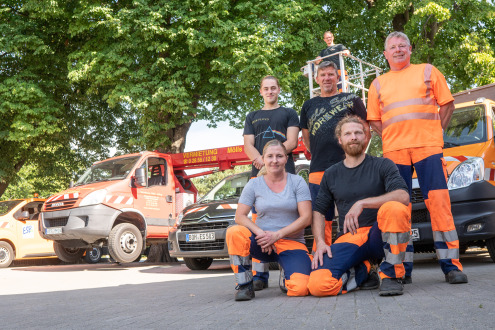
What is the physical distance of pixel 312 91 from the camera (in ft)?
36.2

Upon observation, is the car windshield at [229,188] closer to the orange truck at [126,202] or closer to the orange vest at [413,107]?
the orange truck at [126,202]

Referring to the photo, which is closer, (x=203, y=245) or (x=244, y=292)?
(x=244, y=292)

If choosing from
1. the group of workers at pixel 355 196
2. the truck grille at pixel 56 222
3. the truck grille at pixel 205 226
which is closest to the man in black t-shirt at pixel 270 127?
the group of workers at pixel 355 196

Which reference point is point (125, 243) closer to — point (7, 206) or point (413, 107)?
point (7, 206)

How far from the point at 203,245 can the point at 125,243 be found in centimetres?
284

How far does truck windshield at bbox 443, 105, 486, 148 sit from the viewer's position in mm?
6863

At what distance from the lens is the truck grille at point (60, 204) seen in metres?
10.8

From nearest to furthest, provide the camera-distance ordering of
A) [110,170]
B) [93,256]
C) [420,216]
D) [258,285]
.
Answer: [258,285] → [420,216] → [110,170] → [93,256]

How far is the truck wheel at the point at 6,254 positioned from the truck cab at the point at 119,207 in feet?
6.75

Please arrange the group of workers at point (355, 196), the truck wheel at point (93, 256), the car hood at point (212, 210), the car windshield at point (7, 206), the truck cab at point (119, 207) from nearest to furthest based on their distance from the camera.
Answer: the group of workers at point (355, 196) < the car hood at point (212, 210) < the truck cab at point (119, 207) < the car windshield at point (7, 206) < the truck wheel at point (93, 256)

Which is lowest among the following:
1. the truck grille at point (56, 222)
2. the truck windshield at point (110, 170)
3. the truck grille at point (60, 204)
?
the truck grille at point (56, 222)

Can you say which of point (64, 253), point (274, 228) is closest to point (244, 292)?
point (274, 228)

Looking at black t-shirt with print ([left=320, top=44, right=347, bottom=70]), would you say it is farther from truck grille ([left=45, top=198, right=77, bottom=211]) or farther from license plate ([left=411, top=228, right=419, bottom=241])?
truck grille ([left=45, top=198, right=77, bottom=211])

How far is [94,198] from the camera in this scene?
10617mm
